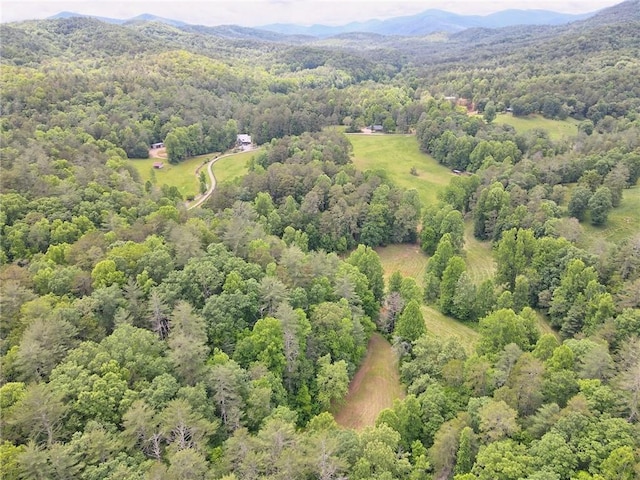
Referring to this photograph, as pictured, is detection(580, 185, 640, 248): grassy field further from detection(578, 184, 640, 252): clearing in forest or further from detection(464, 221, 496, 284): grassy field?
detection(464, 221, 496, 284): grassy field

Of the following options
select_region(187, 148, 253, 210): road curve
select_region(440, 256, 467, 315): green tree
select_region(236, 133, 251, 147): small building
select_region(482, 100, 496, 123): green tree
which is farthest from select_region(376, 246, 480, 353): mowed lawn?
select_region(236, 133, 251, 147): small building

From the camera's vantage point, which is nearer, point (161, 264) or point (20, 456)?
point (20, 456)

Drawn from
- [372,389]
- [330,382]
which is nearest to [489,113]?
[372,389]

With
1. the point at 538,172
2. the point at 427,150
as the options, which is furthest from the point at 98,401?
the point at 427,150

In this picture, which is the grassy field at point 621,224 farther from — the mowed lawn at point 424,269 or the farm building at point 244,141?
the farm building at point 244,141

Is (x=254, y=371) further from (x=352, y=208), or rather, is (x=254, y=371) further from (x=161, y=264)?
(x=352, y=208)

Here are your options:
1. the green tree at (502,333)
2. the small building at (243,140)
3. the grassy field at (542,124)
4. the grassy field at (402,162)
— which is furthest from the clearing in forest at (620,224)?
the small building at (243,140)
